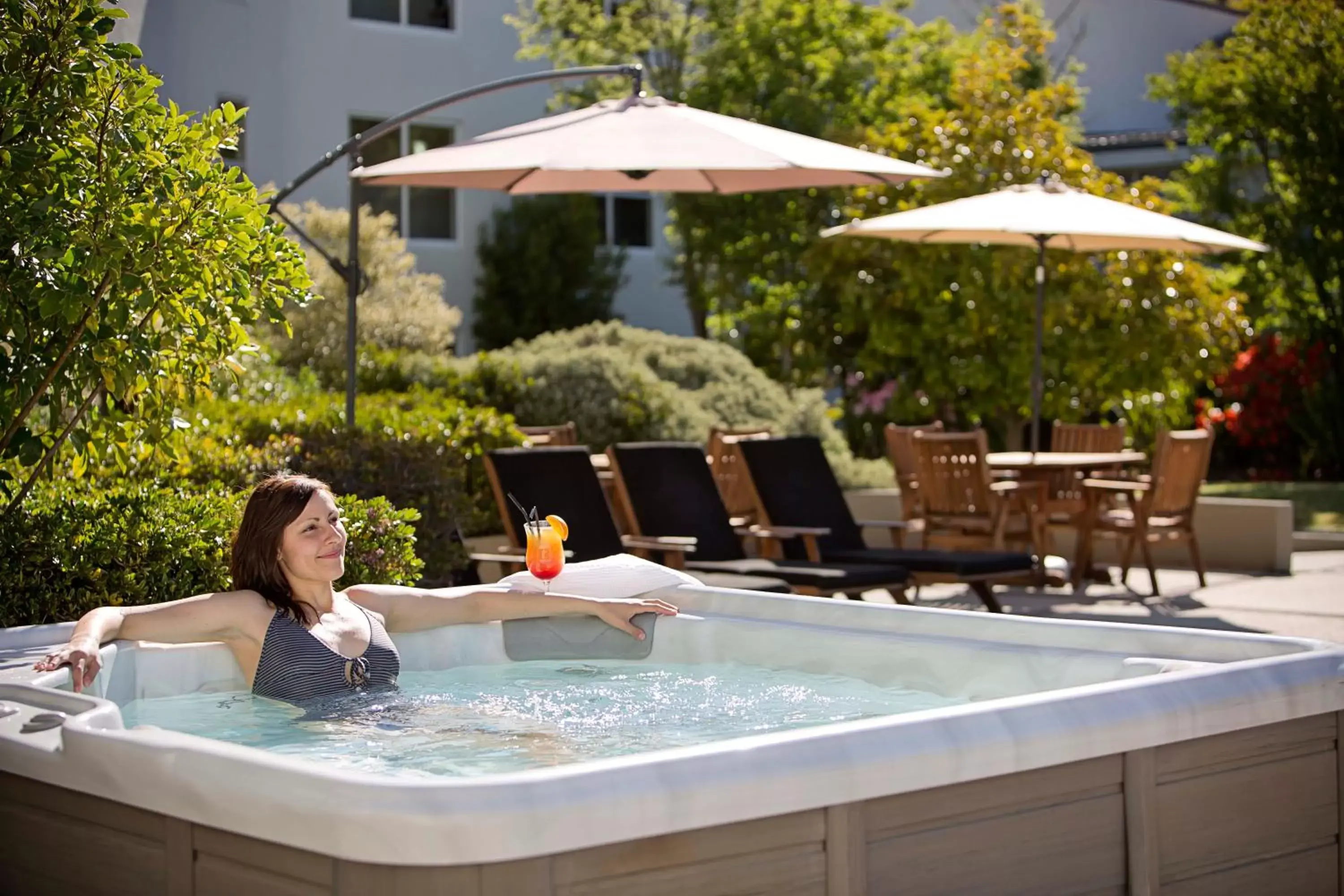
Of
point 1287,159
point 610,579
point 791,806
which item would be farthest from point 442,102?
point 1287,159

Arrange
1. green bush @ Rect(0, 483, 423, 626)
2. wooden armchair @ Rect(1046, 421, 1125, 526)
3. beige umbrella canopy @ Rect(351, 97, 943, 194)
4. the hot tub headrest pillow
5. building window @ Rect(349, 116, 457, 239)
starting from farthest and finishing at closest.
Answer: building window @ Rect(349, 116, 457, 239) < wooden armchair @ Rect(1046, 421, 1125, 526) < beige umbrella canopy @ Rect(351, 97, 943, 194) < the hot tub headrest pillow < green bush @ Rect(0, 483, 423, 626)

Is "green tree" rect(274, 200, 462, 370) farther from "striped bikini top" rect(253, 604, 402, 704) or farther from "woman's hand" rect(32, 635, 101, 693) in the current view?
"woman's hand" rect(32, 635, 101, 693)

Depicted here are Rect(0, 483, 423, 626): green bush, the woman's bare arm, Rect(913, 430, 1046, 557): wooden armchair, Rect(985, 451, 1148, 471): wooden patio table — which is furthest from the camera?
Rect(985, 451, 1148, 471): wooden patio table

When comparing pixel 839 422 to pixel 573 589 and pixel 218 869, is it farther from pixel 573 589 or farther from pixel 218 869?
pixel 218 869

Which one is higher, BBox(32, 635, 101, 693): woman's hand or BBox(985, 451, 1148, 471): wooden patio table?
BBox(985, 451, 1148, 471): wooden patio table

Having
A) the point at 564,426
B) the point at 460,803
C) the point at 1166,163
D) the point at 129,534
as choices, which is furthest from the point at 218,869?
the point at 1166,163

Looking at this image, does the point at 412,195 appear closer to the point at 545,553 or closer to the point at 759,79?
the point at 759,79

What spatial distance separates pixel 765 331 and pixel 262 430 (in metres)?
10.5

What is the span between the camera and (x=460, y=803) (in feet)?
10.8

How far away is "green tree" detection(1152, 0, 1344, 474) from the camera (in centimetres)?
1912

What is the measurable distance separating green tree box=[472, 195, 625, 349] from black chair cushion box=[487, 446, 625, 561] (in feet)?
47.0

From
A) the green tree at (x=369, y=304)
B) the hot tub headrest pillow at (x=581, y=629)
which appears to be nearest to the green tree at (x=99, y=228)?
the hot tub headrest pillow at (x=581, y=629)

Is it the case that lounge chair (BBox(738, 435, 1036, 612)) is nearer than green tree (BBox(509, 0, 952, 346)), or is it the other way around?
lounge chair (BBox(738, 435, 1036, 612))

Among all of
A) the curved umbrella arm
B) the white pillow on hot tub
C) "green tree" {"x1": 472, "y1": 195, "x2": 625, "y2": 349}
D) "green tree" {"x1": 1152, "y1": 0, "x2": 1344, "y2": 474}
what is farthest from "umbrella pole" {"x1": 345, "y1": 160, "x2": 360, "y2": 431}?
"green tree" {"x1": 472, "y1": 195, "x2": 625, "y2": 349}
